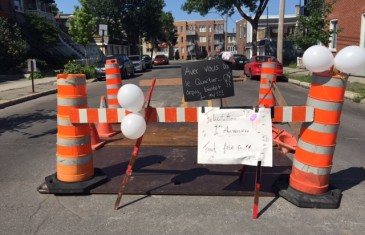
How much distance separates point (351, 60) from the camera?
3.58 m

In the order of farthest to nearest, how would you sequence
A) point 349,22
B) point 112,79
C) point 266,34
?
point 266,34 < point 349,22 < point 112,79

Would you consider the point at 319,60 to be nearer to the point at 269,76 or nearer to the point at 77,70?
the point at 269,76

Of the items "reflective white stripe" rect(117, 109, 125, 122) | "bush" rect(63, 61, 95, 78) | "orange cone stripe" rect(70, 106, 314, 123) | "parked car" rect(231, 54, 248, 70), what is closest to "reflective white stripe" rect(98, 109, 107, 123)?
"orange cone stripe" rect(70, 106, 314, 123)

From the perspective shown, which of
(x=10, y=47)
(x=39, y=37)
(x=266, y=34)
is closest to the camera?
(x=10, y=47)

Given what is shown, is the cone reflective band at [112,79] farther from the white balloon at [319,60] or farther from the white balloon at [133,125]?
the white balloon at [319,60]

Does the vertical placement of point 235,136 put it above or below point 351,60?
below

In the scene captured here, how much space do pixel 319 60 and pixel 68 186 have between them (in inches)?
128

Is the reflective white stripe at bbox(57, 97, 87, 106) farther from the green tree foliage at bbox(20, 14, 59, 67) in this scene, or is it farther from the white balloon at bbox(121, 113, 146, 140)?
the green tree foliage at bbox(20, 14, 59, 67)

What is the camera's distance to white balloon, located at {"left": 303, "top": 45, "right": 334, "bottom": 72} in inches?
144

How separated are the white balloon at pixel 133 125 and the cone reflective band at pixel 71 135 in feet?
2.40

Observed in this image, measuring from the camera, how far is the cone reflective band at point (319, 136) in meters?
3.77

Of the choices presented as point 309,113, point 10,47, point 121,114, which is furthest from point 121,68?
point 309,113

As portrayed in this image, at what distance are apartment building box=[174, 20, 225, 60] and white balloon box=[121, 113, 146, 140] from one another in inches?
4300

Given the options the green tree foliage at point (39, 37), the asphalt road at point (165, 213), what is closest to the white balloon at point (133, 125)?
the asphalt road at point (165, 213)
